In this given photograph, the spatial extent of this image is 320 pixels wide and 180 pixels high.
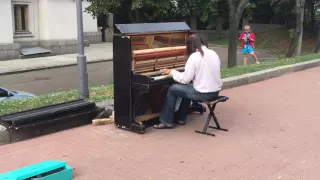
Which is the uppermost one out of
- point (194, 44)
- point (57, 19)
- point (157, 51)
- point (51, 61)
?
point (57, 19)

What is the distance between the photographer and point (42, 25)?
71.8ft

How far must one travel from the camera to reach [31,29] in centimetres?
2167

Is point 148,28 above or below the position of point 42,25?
below

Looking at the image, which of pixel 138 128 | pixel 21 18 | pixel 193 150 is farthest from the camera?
pixel 21 18

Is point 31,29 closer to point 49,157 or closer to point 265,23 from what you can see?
point 49,157

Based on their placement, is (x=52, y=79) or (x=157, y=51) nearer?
(x=157, y=51)

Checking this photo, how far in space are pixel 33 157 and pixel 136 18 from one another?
9.40 meters

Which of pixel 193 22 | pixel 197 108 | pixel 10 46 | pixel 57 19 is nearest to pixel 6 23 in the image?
pixel 10 46

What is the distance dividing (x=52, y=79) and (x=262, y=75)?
8.10 m

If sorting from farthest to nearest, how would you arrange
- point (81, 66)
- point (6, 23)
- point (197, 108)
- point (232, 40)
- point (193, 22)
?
point (193, 22), point (6, 23), point (232, 40), point (197, 108), point (81, 66)

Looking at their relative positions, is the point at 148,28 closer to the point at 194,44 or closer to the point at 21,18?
the point at 194,44

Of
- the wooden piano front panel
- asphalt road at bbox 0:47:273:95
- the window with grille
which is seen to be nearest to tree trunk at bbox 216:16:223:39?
the window with grille

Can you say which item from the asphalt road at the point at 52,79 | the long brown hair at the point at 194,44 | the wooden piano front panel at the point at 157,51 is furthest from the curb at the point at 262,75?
the asphalt road at the point at 52,79

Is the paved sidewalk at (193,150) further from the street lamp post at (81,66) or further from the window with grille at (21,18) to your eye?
the window with grille at (21,18)
